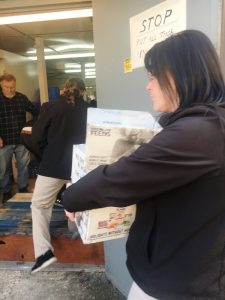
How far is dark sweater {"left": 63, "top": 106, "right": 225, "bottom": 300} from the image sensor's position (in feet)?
2.53

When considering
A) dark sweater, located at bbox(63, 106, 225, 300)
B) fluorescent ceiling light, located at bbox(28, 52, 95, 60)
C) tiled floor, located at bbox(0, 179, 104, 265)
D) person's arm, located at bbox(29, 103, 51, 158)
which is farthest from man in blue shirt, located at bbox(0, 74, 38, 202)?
dark sweater, located at bbox(63, 106, 225, 300)

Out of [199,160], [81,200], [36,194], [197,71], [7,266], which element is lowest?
[7,266]

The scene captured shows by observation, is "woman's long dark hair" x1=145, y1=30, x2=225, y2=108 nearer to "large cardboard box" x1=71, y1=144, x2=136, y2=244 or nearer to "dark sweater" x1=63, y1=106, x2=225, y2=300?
"dark sweater" x1=63, y1=106, x2=225, y2=300

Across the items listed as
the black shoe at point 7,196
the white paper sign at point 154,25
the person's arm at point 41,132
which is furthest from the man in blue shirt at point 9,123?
the white paper sign at point 154,25

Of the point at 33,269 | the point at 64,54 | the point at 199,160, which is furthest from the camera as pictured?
the point at 64,54

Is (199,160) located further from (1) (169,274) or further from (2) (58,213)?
(2) (58,213)

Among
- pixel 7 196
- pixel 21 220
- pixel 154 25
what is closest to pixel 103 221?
pixel 154 25

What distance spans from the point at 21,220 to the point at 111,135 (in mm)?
2722

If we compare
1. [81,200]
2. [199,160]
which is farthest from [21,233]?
[199,160]

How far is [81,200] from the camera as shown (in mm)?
894

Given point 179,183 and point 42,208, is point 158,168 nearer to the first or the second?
point 179,183

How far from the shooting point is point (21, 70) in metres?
6.06

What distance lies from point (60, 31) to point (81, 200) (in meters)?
4.28

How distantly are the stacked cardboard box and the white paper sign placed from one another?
2.02 feet
